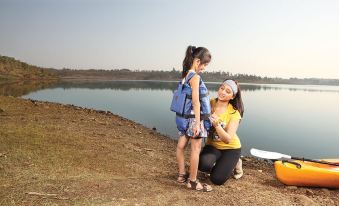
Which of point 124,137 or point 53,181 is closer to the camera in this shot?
point 53,181

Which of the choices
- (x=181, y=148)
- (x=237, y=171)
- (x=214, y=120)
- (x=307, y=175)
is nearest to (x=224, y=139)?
(x=214, y=120)

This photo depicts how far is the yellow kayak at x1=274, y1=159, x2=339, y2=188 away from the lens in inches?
269

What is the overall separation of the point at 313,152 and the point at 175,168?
30.3 ft

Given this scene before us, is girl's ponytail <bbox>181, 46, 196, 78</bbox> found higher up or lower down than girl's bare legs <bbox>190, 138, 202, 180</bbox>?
higher up

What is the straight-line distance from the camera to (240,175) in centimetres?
730

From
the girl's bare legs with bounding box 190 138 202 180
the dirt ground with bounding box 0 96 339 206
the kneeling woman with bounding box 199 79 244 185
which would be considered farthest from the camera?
the kneeling woman with bounding box 199 79 244 185

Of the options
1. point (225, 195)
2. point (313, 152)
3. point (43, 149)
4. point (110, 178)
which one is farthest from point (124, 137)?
point (313, 152)

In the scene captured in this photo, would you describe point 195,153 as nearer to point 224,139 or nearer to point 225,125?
point 224,139

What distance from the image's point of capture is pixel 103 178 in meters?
6.50

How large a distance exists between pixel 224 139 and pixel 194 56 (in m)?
1.54

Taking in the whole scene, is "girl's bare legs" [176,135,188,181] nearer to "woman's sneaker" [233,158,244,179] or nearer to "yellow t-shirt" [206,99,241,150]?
"yellow t-shirt" [206,99,241,150]

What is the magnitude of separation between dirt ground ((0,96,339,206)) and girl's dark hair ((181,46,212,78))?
1.99m

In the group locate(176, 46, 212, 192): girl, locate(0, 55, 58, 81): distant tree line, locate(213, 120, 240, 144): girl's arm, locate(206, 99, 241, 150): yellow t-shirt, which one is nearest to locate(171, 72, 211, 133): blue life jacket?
locate(176, 46, 212, 192): girl

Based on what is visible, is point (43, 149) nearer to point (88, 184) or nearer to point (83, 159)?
point (83, 159)
